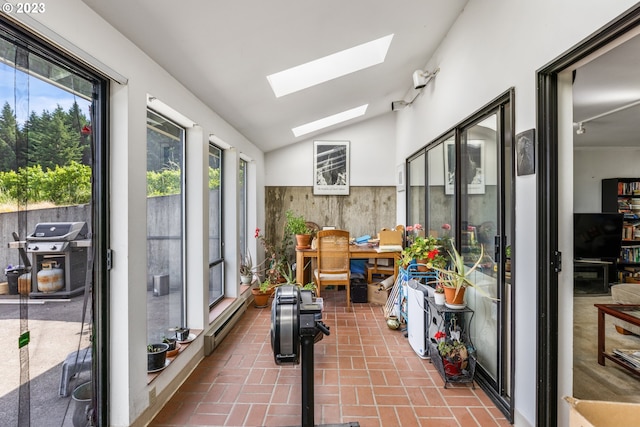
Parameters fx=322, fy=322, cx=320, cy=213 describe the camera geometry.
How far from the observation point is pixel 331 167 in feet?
18.0

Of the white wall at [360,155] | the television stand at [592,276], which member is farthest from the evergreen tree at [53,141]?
the television stand at [592,276]

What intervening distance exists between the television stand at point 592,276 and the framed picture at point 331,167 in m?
3.95

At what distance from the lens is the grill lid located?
1399 millimetres

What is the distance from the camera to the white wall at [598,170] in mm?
5706

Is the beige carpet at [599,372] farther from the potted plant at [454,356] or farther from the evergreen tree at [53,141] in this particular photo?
the evergreen tree at [53,141]

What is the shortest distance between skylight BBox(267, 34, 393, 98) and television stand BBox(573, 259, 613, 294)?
469cm

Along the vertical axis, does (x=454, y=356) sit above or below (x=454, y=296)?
below

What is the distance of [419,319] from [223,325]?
1921 mm

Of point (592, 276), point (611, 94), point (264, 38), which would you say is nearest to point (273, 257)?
point (264, 38)

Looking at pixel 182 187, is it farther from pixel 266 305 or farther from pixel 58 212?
pixel 266 305

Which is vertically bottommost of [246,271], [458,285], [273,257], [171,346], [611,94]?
[171,346]

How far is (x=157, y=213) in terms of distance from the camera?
7.92 feet

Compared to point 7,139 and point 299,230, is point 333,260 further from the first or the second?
point 7,139

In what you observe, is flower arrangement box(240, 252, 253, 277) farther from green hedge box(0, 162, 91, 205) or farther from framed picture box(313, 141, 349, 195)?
green hedge box(0, 162, 91, 205)
